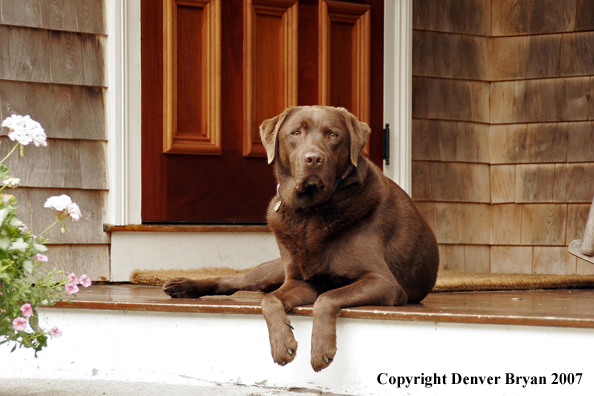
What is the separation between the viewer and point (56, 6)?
3.47 m

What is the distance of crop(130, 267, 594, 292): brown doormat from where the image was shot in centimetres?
342

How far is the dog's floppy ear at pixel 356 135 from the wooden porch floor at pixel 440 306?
1.89ft

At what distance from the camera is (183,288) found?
2.67 metres

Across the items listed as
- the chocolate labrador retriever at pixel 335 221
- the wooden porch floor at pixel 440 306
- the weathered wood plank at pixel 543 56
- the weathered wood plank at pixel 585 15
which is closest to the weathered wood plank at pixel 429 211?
the weathered wood plank at pixel 543 56

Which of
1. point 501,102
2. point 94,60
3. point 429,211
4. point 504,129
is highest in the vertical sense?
point 94,60

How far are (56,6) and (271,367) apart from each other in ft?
7.65

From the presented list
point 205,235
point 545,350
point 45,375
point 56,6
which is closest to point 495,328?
point 545,350

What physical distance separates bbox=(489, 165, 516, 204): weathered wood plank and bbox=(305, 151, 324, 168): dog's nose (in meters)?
2.66

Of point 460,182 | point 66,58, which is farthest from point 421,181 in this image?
point 66,58

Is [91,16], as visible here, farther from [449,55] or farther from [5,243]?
[449,55]

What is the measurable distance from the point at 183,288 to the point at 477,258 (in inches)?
102

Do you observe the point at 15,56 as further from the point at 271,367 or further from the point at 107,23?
the point at 271,367

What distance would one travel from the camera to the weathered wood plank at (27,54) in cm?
338

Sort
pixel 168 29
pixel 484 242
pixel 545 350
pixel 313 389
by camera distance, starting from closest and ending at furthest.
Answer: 1. pixel 545 350
2. pixel 313 389
3. pixel 168 29
4. pixel 484 242
